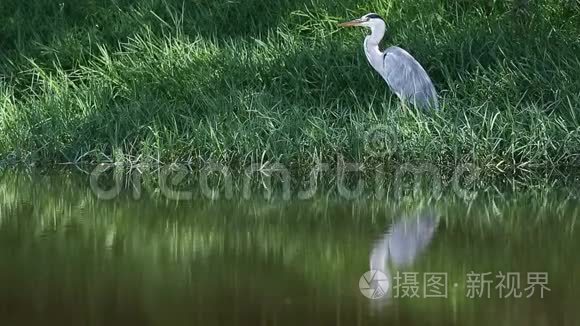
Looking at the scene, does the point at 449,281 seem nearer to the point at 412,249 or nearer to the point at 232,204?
the point at 412,249

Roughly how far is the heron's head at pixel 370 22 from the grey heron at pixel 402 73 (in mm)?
84

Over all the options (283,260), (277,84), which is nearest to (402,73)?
(277,84)

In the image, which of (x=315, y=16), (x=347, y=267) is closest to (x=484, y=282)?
(x=347, y=267)

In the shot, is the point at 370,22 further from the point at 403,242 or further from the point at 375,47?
the point at 403,242

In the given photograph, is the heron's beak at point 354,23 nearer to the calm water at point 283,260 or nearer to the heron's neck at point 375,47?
the heron's neck at point 375,47

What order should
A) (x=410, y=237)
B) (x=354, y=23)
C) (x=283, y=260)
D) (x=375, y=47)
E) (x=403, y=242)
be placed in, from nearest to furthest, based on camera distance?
(x=283, y=260), (x=403, y=242), (x=410, y=237), (x=375, y=47), (x=354, y=23)

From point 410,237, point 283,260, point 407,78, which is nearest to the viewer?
point 283,260

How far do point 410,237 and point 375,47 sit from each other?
193 inches

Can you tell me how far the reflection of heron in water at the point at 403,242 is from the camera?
6515mm

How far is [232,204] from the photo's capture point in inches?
337

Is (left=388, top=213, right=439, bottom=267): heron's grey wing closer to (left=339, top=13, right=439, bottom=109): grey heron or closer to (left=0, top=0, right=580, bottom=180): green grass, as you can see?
(left=0, top=0, right=580, bottom=180): green grass

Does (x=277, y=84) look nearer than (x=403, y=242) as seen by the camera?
No

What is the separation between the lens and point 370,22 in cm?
1221

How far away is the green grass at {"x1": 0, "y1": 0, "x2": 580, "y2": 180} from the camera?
10.0 metres
